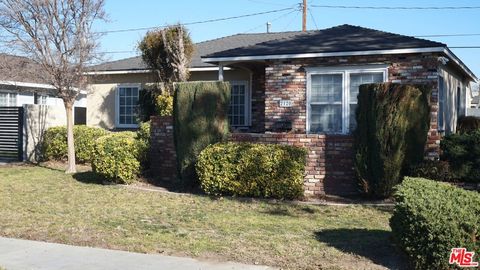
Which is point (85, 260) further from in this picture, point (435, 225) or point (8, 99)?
point (8, 99)

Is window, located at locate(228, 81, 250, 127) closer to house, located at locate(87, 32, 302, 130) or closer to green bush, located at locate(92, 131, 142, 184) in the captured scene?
house, located at locate(87, 32, 302, 130)

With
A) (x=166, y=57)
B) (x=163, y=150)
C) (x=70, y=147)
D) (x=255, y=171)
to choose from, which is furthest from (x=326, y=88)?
(x=70, y=147)

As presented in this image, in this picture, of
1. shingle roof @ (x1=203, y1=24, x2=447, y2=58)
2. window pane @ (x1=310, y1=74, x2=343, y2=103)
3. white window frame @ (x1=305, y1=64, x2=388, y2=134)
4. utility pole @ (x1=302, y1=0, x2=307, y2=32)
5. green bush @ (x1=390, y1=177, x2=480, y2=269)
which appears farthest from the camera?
utility pole @ (x1=302, y1=0, x2=307, y2=32)

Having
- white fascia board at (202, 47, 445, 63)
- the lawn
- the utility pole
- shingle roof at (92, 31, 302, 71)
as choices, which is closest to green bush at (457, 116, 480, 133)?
white fascia board at (202, 47, 445, 63)

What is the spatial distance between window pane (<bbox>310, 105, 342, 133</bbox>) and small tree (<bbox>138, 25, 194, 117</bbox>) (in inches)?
213

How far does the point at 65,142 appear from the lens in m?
16.6

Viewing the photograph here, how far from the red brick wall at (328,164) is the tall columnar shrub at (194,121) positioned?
1636 millimetres

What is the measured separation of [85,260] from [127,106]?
14593 mm

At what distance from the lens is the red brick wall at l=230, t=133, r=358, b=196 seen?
1095cm

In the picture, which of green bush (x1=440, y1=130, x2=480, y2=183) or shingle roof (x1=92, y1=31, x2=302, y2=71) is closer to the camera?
green bush (x1=440, y1=130, x2=480, y2=183)

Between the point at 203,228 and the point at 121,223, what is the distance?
1.36 meters

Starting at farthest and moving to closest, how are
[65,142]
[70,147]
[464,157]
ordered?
[65,142] < [70,147] < [464,157]

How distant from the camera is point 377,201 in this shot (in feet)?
33.8

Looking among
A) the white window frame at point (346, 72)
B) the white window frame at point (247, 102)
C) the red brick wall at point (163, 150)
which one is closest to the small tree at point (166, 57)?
the white window frame at point (247, 102)
